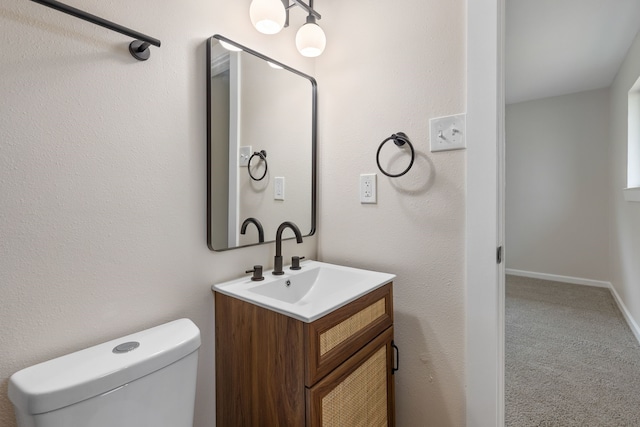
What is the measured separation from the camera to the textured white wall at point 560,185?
11.9ft

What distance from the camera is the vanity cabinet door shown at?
2.80ft

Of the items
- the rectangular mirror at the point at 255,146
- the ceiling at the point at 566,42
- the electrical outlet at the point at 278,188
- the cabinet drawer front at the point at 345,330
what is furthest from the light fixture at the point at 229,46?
the ceiling at the point at 566,42

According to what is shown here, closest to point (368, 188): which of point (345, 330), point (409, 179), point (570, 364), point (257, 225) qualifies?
point (409, 179)

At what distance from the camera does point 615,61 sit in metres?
2.94

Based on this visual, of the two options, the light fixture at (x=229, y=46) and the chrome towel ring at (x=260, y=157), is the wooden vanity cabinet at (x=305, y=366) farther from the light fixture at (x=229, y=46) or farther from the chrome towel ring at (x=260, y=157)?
the light fixture at (x=229, y=46)

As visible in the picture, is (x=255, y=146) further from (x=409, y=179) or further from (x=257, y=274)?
(x=409, y=179)

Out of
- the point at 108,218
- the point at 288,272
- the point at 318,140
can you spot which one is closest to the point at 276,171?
the point at 318,140

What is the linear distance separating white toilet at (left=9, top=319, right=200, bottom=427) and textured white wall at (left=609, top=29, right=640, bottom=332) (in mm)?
3271

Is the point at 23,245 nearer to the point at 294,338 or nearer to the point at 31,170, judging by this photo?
the point at 31,170

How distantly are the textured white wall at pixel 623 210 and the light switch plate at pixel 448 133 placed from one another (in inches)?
92.9

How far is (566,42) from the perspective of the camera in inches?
100

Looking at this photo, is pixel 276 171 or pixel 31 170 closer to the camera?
pixel 31 170

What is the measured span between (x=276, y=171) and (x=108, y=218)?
68 cm

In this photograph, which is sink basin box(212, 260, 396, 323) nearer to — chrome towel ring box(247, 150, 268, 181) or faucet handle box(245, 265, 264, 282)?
faucet handle box(245, 265, 264, 282)
